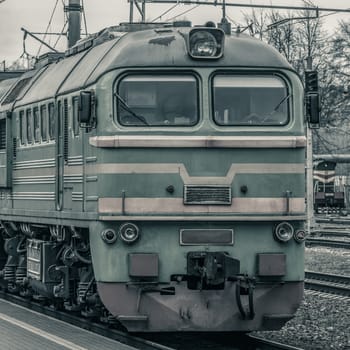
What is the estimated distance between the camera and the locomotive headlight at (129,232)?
1201 centimetres

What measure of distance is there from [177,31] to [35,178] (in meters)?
3.52

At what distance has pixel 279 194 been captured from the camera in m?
12.2

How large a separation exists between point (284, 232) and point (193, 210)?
3.51ft

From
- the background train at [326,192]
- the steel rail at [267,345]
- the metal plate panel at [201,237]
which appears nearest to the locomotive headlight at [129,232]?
the metal plate panel at [201,237]

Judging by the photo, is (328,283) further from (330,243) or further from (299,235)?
(330,243)

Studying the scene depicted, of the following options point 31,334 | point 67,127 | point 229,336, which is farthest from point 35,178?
point 229,336

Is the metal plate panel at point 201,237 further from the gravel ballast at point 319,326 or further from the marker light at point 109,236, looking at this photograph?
the gravel ballast at point 319,326

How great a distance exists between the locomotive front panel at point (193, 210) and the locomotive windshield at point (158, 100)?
0.04ft

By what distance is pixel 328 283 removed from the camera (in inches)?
789

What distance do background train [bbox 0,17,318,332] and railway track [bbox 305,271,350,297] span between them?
606cm

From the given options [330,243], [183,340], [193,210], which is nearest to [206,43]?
[193,210]

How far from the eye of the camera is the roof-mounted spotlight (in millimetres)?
12281

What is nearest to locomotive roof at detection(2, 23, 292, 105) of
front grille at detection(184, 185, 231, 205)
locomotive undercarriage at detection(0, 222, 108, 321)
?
front grille at detection(184, 185, 231, 205)

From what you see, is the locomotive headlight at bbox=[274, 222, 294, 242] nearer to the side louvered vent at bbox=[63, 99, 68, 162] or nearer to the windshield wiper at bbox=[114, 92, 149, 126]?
the windshield wiper at bbox=[114, 92, 149, 126]
